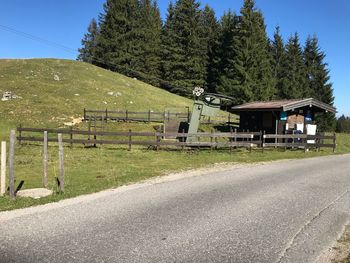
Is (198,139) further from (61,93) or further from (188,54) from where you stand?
(188,54)

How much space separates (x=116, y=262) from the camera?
5.50m

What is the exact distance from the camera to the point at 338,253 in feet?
20.2

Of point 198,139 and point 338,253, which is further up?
point 198,139

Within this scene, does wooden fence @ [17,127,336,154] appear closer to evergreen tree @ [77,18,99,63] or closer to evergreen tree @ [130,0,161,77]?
evergreen tree @ [130,0,161,77]

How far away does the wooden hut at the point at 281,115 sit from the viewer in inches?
1091

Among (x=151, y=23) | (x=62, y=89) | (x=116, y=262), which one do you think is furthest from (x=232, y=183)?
(x=151, y=23)

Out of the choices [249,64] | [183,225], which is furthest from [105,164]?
[249,64]

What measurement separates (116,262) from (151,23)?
7374 centimetres

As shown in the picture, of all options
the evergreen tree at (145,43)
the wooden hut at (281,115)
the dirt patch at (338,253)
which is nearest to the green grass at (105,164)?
the wooden hut at (281,115)

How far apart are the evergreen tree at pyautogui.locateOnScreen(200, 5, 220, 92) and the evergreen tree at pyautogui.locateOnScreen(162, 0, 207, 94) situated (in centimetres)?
129

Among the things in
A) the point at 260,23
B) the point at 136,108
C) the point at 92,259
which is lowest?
the point at 92,259

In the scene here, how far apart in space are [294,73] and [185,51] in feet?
61.8

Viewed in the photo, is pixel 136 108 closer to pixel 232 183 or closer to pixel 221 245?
pixel 232 183

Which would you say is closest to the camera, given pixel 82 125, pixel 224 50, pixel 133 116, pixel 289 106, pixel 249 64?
pixel 289 106
